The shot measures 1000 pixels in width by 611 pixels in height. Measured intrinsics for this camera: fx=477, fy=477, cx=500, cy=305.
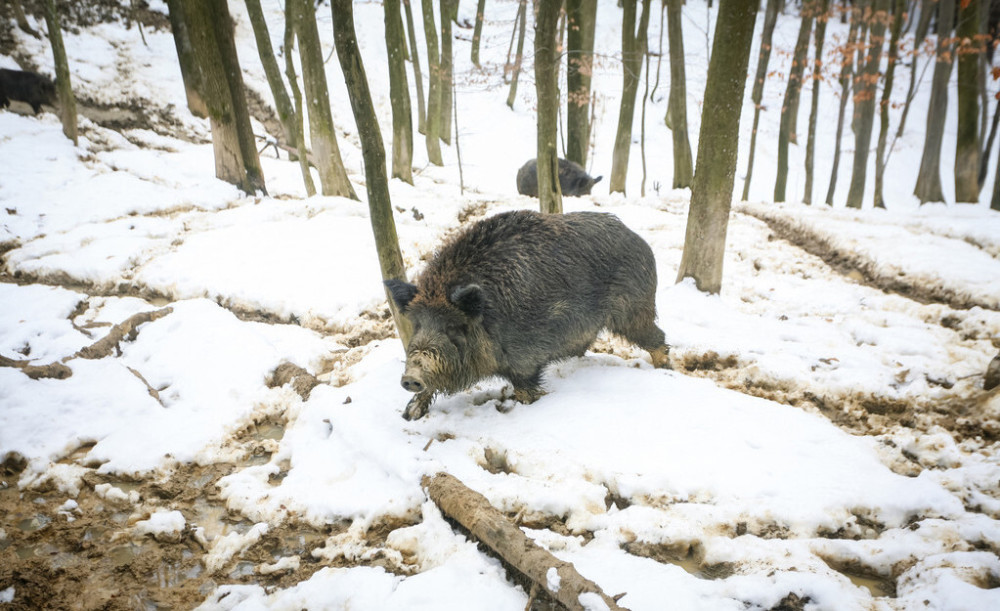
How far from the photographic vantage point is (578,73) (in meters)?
12.6

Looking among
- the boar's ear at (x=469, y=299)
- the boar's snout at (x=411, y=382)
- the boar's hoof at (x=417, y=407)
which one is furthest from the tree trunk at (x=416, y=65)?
the boar's snout at (x=411, y=382)

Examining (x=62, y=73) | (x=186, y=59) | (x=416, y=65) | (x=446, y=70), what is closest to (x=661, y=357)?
(x=62, y=73)

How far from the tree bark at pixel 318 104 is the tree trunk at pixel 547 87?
4179 millimetres

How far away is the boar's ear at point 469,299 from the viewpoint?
3504mm

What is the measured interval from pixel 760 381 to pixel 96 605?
490cm

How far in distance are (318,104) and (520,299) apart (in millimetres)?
7474

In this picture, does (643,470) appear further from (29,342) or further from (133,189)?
(133,189)

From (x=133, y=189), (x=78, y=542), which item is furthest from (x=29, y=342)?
(x=133, y=189)

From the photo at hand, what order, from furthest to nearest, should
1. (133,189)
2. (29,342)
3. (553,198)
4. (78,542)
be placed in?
(133,189), (553,198), (29,342), (78,542)

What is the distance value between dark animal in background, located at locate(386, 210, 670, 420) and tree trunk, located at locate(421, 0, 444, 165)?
1460cm

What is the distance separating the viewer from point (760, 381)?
443 centimetres

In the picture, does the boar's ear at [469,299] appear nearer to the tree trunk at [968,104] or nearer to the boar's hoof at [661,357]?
the boar's hoof at [661,357]

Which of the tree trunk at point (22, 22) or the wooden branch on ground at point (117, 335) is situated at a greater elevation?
the tree trunk at point (22, 22)

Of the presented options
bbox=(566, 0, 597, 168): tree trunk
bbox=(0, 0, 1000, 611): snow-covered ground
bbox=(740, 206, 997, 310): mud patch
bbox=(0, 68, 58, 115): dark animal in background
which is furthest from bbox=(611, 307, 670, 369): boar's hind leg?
bbox=(0, 68, 58, 115): dark animal in background
